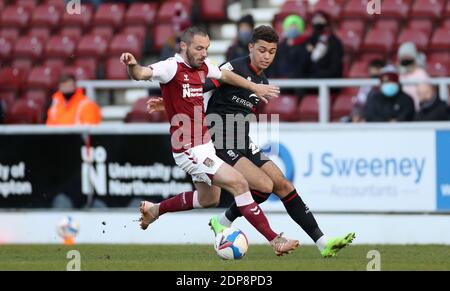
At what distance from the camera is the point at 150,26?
69.0 ft

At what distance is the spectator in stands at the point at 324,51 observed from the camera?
17344 millimetres

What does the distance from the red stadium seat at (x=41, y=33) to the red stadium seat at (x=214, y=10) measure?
2954 millimetres

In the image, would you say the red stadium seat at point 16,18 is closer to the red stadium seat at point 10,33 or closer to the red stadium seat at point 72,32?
the red stadium seat at point 10,33

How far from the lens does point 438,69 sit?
57.6 ft

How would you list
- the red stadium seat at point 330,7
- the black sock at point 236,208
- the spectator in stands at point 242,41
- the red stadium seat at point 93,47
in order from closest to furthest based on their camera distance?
the black sock at point 236,208, the spectator in stands at point 242,41, the red stadium seat at point 330,7, the red stadium seat at point 93,47

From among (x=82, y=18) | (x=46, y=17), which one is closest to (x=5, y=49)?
(x=46, y=17)

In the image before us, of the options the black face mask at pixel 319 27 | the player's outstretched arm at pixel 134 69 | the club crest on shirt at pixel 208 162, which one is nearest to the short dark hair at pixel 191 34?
the player's outstretched arm at pixel 134 69

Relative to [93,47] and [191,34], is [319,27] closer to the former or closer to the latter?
[93,47]

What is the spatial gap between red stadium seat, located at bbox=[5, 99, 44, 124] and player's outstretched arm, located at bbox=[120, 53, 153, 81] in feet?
28.9

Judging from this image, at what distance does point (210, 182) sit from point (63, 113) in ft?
20.7

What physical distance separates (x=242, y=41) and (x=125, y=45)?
330 cm

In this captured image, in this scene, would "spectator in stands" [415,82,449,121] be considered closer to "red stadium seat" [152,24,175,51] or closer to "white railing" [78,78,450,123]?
"white railing" [78,78,450,123]

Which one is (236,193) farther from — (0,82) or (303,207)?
(0,82)
